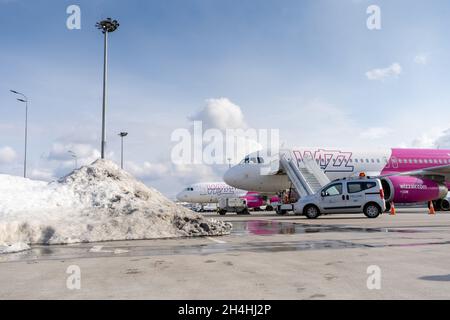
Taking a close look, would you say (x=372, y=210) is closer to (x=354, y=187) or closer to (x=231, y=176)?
(x=354, y=187)

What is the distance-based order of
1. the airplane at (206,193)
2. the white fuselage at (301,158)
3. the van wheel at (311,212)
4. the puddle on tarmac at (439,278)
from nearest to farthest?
the puddle on tarmac at (439,278) → the van wheel at (311,212) → the white fuselage at (301,158) → the airplane at (206,193)

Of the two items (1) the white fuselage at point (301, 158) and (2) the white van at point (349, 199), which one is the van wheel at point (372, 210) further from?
(1) the white fuselage at point (301, 158)

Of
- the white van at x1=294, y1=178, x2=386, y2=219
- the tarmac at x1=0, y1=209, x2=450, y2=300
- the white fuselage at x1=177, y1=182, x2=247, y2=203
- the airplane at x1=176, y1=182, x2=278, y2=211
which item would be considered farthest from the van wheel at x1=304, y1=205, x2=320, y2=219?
the white fuselage at x1=177, y1=182, x2=247, y2=203

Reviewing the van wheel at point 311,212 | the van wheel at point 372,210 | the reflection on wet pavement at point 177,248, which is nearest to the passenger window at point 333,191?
the van wheel at point 311,212

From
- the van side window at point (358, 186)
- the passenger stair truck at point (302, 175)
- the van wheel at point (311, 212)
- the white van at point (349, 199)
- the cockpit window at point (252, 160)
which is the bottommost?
the van wheel at point (311, 212)

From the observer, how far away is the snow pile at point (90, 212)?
9867 mm

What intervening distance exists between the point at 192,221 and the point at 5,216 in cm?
460

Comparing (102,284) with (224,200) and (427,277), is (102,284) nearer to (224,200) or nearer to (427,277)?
(427,277)

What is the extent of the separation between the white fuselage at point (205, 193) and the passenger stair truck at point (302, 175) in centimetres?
2402

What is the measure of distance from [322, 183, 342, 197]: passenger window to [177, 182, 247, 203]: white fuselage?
103 feet

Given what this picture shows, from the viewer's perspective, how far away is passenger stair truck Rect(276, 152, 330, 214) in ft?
80.3

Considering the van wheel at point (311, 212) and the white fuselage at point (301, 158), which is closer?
the van wheel at point (311, 212)

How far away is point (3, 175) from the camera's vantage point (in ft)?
41.2

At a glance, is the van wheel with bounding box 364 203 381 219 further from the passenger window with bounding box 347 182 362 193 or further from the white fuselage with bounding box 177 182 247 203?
the white fuselage with bounding box 177 182 247 203
